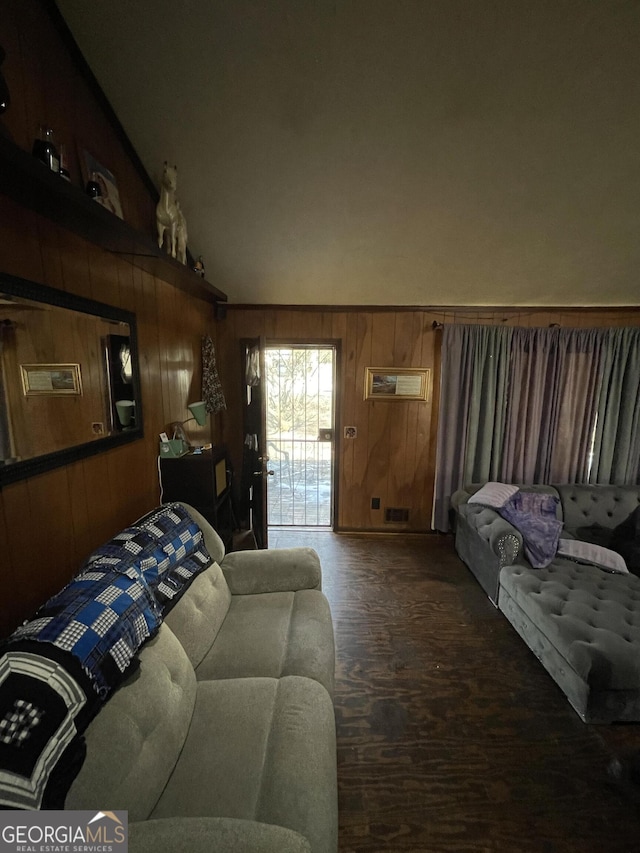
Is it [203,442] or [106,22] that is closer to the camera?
[106,22]

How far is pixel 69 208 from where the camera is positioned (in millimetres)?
1105

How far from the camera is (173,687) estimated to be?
105cm

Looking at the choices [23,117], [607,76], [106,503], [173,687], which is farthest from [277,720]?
[607,76]

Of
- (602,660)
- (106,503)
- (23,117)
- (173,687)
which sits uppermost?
(23,117)

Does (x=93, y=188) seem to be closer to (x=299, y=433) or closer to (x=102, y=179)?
(x=102, y=179)

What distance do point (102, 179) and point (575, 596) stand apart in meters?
3.09

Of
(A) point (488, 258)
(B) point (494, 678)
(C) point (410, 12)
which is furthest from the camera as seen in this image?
(A) point (488, 258)

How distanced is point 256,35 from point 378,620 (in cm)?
293

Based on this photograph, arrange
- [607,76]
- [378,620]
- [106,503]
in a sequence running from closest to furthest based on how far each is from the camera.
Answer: [607,76], [106,503], [378,620]

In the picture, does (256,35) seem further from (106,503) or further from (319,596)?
(319,596)

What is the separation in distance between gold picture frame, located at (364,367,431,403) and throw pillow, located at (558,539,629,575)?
5.13 feet

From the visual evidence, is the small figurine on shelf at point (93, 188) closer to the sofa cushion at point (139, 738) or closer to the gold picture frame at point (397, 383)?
the sofa cushion at point (139, 738)

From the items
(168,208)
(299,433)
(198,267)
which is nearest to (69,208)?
(168,208)

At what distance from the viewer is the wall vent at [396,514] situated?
3320mm
